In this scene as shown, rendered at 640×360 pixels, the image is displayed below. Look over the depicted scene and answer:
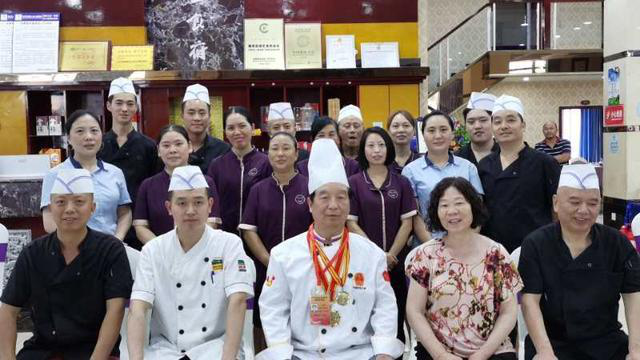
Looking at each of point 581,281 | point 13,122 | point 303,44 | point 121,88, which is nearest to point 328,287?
point 581,281

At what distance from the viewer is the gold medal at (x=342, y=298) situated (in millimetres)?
2418

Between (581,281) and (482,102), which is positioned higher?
(482,102)

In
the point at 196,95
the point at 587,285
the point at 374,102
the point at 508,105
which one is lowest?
the point at 587,285

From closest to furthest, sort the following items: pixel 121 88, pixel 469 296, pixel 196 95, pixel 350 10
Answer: pixel 469 296, pixel 121 88, pixel 196 95, pixel 350 10

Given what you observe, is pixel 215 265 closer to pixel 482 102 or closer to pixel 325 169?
pixel 325 169

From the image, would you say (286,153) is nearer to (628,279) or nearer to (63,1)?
(628,279)

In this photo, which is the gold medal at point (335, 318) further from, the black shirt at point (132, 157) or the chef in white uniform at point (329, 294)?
the black shirt at point (132, 157)

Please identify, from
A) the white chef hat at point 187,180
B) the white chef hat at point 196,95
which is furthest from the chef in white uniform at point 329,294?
the white chef hat at point 196,95

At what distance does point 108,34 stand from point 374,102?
3241 millimetres

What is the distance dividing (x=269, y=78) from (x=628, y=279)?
515 cm

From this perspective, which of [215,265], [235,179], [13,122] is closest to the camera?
[215,265]

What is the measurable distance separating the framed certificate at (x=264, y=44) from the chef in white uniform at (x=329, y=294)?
4.83 meters

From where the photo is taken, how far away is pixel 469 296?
Answer: 7.83 ft

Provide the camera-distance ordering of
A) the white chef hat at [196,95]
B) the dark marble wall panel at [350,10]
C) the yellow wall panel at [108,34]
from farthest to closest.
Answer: the dark marble wall panel at [350,10] < the yellow wall panel at [108,34] < the white chef hat at [196,95]
